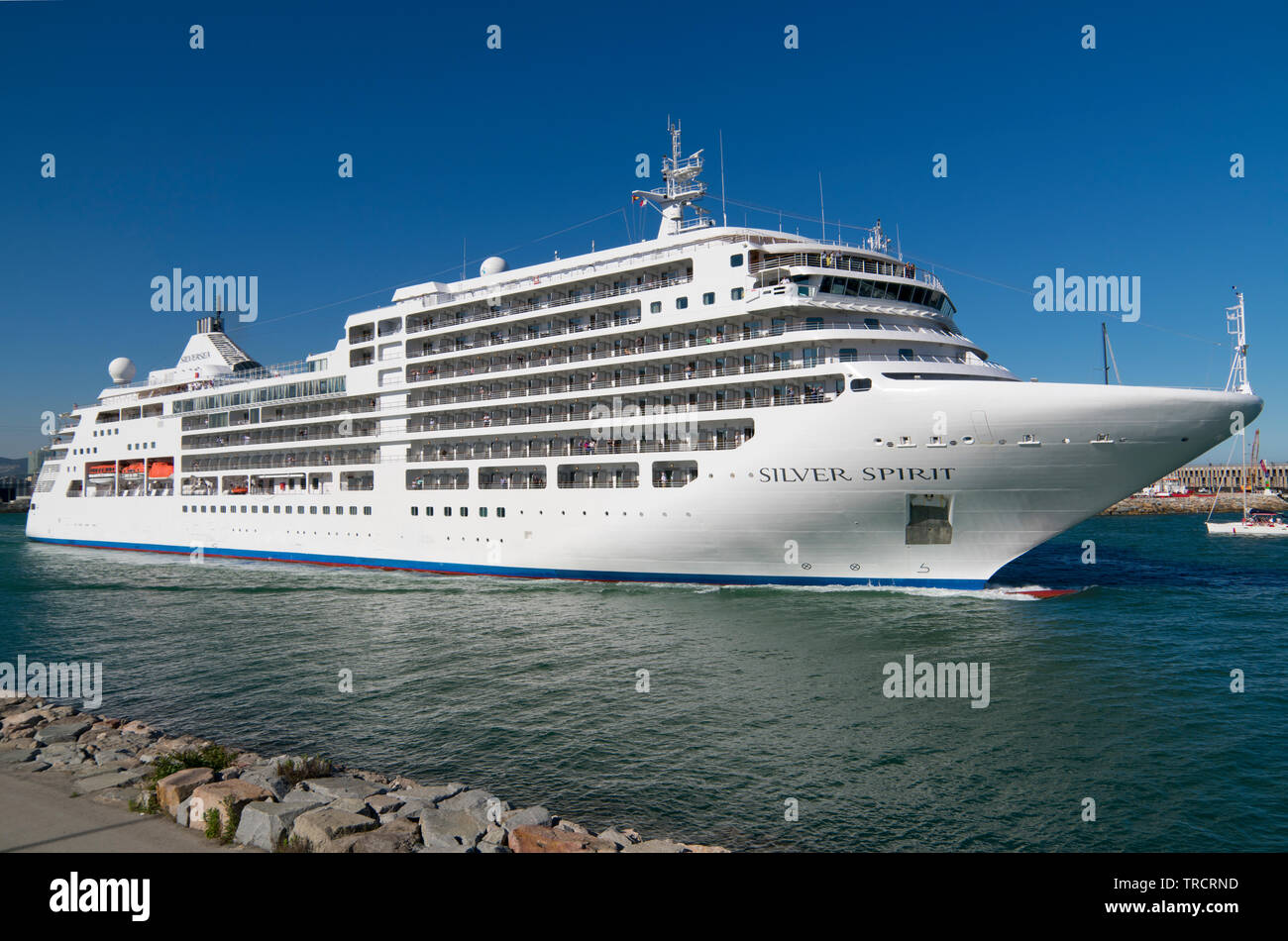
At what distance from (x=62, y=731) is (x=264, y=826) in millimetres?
8558

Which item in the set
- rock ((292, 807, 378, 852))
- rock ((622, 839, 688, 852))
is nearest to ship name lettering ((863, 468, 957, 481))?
rock ((622, 839, 688, 852))

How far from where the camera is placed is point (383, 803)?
10.5 meters

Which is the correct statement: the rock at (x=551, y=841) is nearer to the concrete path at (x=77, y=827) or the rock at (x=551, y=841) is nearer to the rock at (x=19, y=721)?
the concrete path at (x=77, y=827)

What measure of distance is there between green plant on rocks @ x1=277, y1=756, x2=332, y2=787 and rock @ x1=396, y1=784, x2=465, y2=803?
1447mm

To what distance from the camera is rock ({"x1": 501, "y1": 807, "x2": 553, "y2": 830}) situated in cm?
998

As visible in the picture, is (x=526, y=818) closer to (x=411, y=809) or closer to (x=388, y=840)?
(x=411, y=809)

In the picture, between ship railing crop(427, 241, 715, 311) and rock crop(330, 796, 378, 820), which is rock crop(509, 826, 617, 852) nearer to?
rock crop(330, 796, 378, 820)

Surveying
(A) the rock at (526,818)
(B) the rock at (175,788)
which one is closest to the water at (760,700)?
(A) the rock at (526,818)

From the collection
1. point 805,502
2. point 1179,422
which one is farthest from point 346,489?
point 1179,422

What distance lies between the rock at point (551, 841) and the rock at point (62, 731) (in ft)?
34.1

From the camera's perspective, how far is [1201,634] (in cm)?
2266

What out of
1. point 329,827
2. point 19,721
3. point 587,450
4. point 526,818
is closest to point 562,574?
point 587,450
